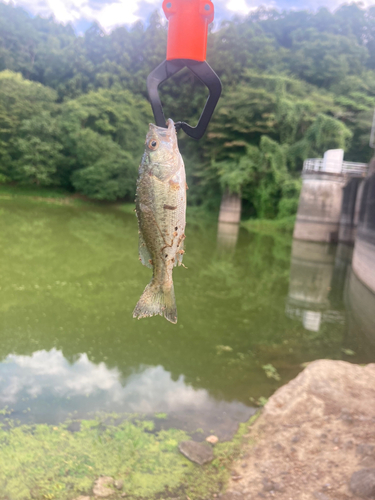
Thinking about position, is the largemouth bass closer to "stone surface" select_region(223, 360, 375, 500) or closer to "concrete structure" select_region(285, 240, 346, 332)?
"stone surface" select_region(223, 360, 375, 500)

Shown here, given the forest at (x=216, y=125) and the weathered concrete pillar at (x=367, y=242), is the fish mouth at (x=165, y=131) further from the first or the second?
the forest at (x=216, y=125)

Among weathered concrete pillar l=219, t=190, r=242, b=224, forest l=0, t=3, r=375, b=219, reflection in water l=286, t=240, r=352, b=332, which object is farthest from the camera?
weathered concrete pillar l=219, t=190, r=242, b=224

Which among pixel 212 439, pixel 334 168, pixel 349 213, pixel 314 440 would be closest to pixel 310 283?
pixel 314 440

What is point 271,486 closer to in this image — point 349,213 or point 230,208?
point 349,213

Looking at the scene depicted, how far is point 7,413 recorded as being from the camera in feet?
16.6

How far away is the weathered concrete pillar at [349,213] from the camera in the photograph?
25.6 metres

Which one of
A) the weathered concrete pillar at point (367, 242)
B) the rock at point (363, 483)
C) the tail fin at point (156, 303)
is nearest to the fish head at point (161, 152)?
the tail fin at point (156, 303)

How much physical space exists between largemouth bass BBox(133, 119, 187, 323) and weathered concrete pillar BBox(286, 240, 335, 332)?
8559 mm

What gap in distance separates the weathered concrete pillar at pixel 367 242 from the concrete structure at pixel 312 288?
106cm

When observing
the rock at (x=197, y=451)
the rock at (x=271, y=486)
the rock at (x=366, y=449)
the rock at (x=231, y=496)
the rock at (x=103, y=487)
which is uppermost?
the rock at (x=366, y=449)

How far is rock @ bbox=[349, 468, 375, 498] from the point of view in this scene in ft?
11.4

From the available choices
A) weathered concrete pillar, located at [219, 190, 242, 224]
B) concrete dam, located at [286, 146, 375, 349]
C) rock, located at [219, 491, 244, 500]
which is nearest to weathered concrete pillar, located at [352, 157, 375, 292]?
concrete dam, located at [286, 146, 375, 349]

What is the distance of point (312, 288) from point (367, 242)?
3.19m

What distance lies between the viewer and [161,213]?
1.43 m
